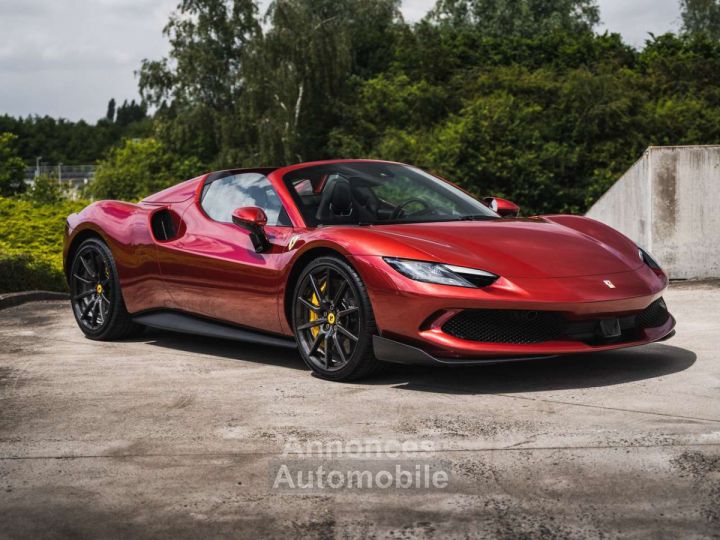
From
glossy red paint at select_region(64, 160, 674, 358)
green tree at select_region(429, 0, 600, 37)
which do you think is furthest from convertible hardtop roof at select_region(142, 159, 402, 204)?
green tree at select_region(429, 0, 600, 37)

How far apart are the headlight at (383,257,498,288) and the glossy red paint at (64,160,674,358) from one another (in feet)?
0.11

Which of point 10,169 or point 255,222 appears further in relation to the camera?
point 10,169

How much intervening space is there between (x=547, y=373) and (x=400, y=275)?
1.05m

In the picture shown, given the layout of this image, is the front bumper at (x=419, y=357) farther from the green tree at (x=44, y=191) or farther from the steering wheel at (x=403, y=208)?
the green tree at (x=44, y=191)

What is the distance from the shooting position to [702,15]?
63906 mm

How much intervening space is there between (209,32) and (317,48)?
18.2 ft

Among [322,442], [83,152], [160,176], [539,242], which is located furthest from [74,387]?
[83,152]

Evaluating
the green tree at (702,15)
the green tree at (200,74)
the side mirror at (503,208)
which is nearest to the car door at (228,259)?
the side mirror at (503,208)

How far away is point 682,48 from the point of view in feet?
117

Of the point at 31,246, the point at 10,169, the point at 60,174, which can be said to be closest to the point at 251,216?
the point at 31,246

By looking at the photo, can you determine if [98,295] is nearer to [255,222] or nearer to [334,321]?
[255,222]

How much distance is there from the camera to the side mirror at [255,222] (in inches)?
240

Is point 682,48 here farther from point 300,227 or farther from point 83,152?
point 83,152

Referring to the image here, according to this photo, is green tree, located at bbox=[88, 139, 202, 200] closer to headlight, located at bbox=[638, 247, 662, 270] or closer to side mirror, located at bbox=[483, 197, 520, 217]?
side mirror, located at bbox=[483, 197, 520, 217]
